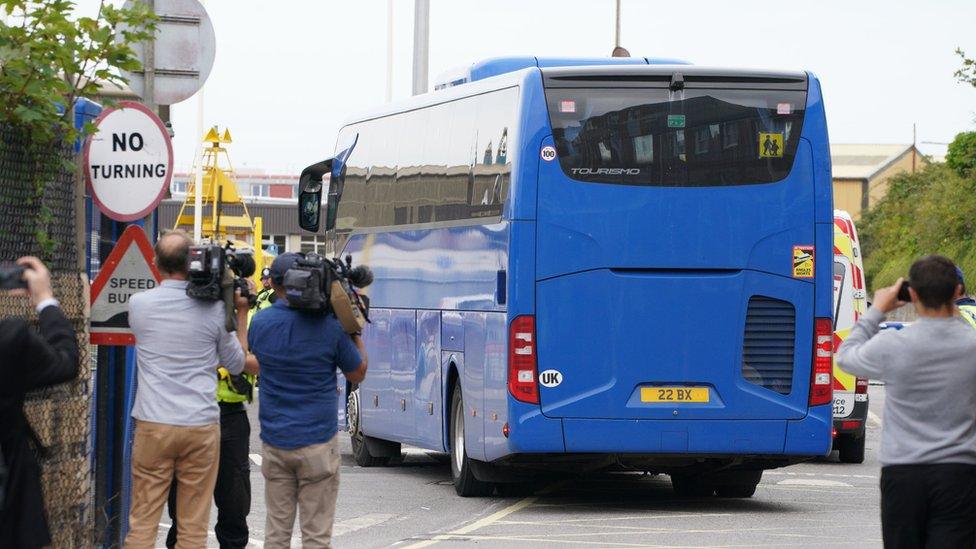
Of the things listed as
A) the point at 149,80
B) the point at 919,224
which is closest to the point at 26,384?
the point at 149,80

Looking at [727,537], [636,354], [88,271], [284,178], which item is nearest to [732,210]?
[636,354]

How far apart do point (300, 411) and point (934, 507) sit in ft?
10.9

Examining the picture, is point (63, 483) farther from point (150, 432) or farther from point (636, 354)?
point (636, 354)

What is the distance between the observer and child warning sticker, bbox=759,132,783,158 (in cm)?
1440

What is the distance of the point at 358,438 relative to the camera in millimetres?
19719

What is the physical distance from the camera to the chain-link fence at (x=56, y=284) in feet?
31.2

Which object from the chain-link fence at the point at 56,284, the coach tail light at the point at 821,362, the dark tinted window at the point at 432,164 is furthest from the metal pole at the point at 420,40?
the chain-link fence at the point at 56,284

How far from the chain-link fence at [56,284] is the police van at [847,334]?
421 inches

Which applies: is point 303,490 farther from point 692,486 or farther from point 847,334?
point 847,334

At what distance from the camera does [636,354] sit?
14250 mm

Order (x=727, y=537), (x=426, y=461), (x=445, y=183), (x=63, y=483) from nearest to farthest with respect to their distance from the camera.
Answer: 1. (x=63, y=483)
2. (x=727, y=537)
3. (x=445, y=183)
4. (x=426, y=461)

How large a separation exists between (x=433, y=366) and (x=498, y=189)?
8.99ft

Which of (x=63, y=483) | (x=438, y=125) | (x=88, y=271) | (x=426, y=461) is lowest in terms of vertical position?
(x=426, y=461)

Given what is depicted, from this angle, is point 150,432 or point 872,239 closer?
point 150,432
